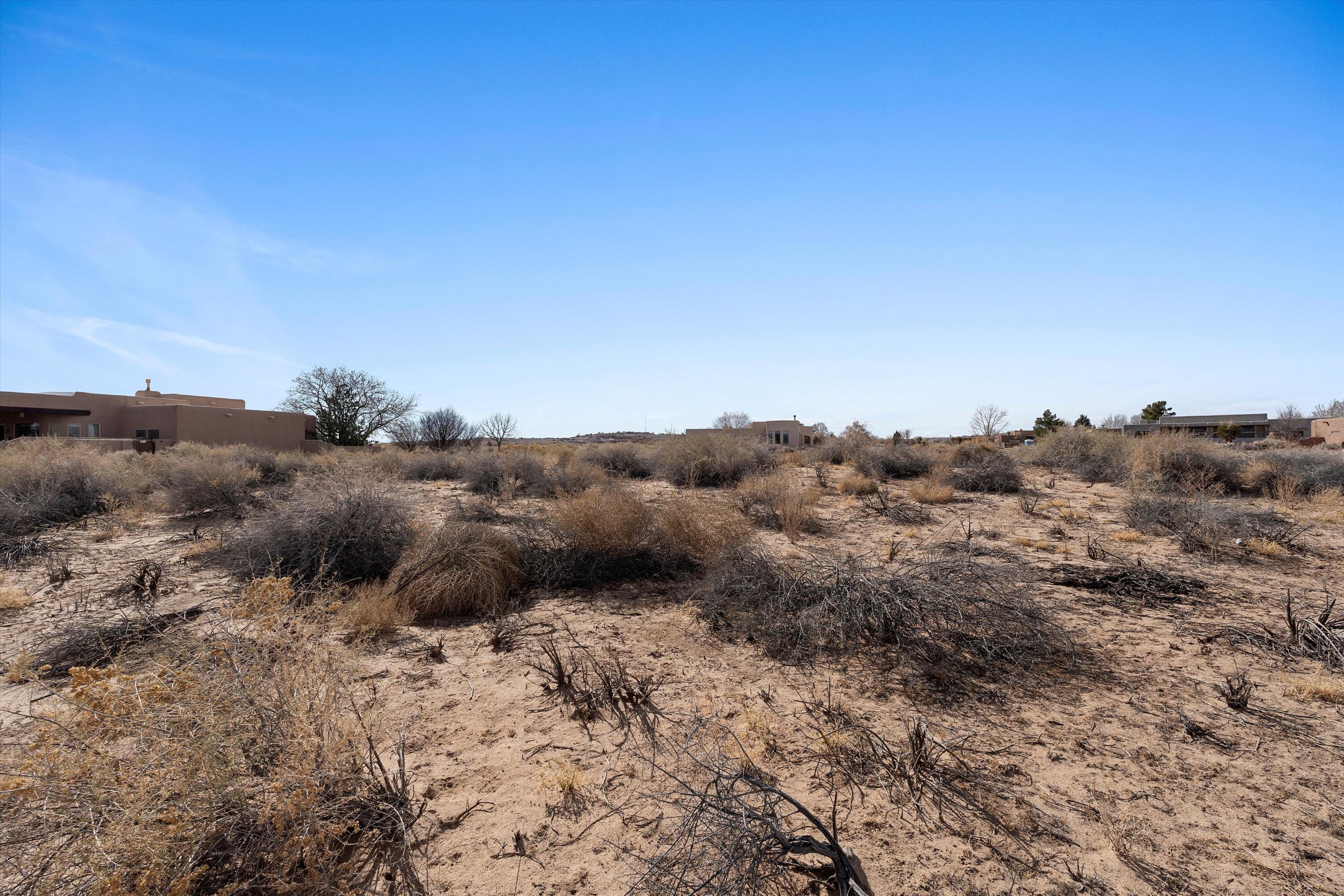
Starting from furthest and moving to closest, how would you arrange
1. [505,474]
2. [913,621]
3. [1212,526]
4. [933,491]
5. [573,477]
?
[505,474] → [573,477] → [933,491] → [1212,526] → [913,621]

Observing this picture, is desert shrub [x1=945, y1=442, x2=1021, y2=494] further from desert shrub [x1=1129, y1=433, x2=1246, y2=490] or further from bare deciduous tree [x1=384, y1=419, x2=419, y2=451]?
bare deciduous tree [x1=384, y1=419, x2=419, y2=451]

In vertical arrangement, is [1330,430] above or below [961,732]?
above

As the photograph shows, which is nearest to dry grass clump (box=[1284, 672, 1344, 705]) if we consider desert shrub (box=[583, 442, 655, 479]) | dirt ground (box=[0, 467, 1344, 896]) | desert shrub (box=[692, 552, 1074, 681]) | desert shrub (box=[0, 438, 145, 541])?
dirt ground (box=[0, 467, 1344, 896])

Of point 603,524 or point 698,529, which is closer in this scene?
point 603,524

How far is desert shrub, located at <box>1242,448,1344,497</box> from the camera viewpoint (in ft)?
38.9

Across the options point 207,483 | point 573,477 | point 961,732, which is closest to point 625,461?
point 573,477

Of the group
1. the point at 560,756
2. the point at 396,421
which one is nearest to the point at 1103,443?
the point at 560,756

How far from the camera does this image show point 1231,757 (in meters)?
3.29

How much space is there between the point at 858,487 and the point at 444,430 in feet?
70.4

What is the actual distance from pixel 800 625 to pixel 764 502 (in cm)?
608

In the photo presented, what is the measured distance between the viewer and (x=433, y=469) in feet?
57.7

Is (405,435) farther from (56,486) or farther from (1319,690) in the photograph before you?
(1319,690)

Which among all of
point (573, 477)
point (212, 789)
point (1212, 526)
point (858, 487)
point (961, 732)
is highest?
point (573, 477)

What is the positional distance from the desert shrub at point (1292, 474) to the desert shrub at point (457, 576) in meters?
13.8
